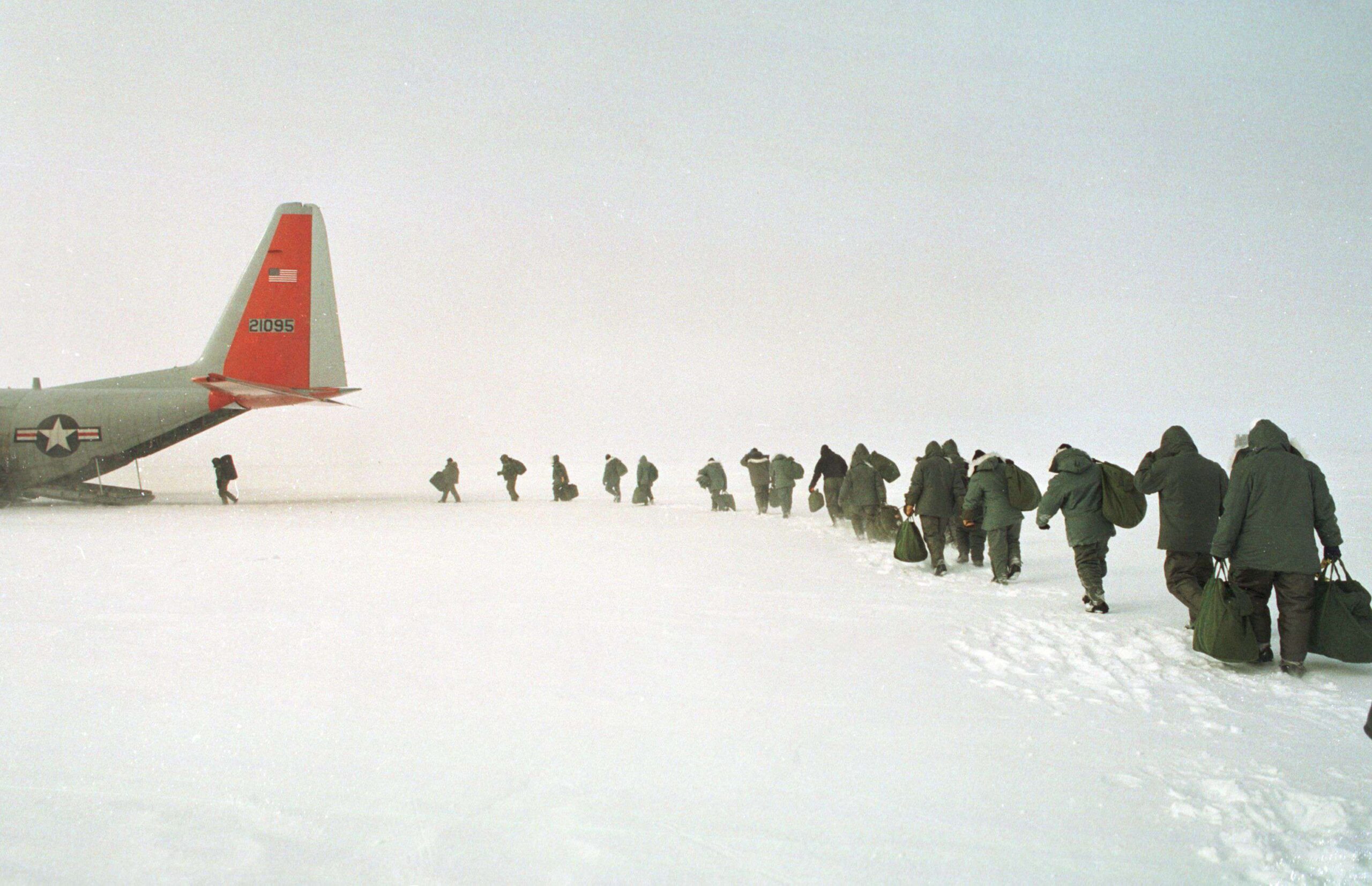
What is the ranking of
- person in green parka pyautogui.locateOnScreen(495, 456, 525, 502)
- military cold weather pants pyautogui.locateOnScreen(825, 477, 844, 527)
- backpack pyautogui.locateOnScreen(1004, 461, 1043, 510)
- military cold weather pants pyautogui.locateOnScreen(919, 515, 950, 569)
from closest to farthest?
backpack pyautogui.locateOnScreen(1004, 461, 1043, 510) → military cold weather pants pyautogui.locateOnScreen(919, 515, 950, 569) → military cold weather pants pyautogui.locateOnScreen(825, 477, 844, 527) → person in green parka pyautogui.locateOnScreen(495, 456, 525, 502)

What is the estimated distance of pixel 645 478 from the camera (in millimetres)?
20000

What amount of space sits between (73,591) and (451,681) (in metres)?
4.72

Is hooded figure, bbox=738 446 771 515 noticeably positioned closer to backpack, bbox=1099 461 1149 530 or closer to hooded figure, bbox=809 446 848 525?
hooded figure, bbox=809 446 848 525

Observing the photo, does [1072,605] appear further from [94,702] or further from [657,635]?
[94,702]

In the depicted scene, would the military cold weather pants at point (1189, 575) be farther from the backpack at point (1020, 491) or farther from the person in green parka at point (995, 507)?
the person in green parka at point (995, 507)

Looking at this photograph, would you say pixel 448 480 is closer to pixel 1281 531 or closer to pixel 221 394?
pixel 221 394

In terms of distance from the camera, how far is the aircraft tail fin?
17922mm

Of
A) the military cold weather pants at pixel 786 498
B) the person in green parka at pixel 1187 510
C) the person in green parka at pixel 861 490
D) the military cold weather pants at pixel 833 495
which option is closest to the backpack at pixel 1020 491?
the person in green parka at pixel 1187 510

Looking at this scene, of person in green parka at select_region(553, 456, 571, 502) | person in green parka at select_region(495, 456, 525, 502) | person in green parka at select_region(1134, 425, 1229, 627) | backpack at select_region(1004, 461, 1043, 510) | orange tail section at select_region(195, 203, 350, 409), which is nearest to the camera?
person in green parka at select_region(1134, 425, 1229, 627)

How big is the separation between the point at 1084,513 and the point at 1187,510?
103 centimetres

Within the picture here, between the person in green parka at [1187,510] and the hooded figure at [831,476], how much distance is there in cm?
832

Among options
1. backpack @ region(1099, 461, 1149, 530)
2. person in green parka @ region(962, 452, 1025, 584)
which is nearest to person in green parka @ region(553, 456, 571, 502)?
person in green parka @ region(962, 452, 1025, 584)

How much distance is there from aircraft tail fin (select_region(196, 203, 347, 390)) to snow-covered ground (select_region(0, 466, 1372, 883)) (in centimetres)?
1115

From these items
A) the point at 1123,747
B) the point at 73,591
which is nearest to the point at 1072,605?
the point at 1123,747
